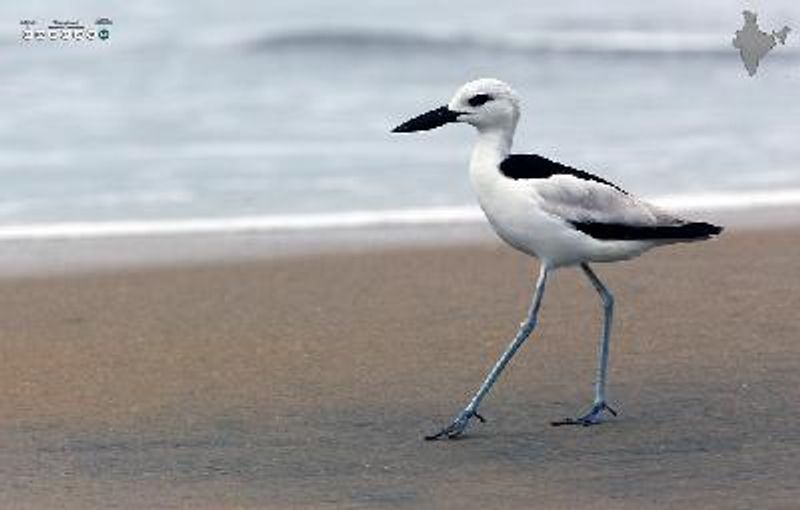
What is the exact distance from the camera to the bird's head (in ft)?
20.3

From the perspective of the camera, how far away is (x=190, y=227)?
10406mm

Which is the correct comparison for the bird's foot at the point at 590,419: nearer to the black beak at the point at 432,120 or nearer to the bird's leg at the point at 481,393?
the bird's leg at the point at 481,393

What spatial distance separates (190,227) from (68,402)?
3.81 metres

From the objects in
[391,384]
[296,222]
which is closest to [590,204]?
[391,384]

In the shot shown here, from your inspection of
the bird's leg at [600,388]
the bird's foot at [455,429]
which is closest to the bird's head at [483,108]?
the bird's leg at [600,388]

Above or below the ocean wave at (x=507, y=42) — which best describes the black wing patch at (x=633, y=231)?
above

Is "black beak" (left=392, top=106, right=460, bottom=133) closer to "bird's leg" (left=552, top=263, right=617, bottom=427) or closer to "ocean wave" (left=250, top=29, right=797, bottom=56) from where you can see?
"bird's leg" (left=552, top=263, right=617, bottom=427)

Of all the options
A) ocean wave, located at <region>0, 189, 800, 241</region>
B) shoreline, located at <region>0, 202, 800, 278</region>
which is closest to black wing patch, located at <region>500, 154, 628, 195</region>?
shoreline, located at <region>0, 202, 800, 278</region>

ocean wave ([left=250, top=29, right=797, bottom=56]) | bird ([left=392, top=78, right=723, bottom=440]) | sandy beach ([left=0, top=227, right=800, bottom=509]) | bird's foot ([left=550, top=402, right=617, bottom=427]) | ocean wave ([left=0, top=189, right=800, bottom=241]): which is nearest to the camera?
sandy beach ([left=0, top=227, right=800, bottom=509])

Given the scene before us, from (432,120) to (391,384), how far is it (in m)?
1.01

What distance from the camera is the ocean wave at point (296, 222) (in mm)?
10203

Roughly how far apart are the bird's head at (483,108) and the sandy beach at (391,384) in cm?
92

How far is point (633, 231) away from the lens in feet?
19.9

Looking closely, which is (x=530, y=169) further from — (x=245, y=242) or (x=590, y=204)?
(x=245, y=242)
